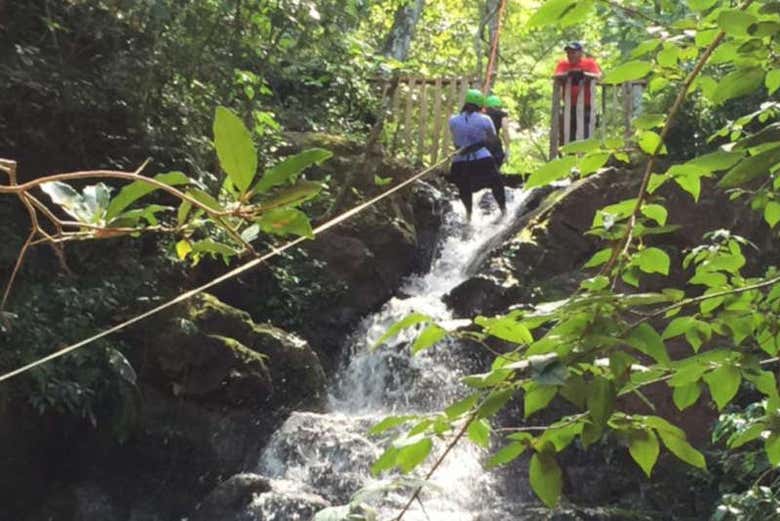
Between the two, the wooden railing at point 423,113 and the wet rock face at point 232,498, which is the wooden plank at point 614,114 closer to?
the wooden railing at point 423,113

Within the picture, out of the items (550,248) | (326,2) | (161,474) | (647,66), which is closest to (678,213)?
(550,248)

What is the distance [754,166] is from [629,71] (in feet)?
0.89

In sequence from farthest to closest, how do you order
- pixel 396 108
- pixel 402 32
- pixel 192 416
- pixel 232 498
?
pixel 402 32 → pixel 396 108 → pixel 192 416 → pixel 232 498

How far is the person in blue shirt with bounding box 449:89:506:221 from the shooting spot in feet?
30.2

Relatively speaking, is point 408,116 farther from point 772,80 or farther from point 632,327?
point 632,327

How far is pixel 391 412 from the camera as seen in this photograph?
8266mm

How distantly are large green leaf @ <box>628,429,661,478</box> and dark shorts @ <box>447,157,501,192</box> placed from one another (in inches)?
331

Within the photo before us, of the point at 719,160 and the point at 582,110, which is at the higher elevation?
the point at 719,160

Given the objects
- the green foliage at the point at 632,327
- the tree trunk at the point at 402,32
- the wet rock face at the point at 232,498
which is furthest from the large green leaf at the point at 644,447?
the tree trunk at the point at 402,32

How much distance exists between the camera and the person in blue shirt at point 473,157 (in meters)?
9.22

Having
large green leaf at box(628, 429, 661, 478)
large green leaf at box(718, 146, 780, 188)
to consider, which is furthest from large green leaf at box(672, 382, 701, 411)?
large green leaf at box(718, 146, 780, 188)

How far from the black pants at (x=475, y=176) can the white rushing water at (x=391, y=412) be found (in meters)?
0.53

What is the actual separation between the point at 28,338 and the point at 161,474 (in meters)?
1.69

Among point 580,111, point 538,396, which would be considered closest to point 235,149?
point 538,396
